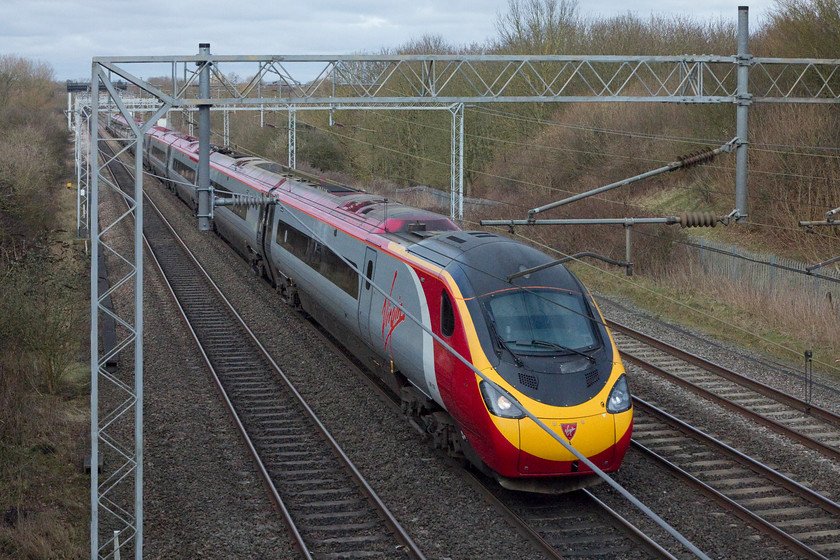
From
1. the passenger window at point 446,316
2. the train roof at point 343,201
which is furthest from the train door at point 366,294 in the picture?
the passenger window at point 446,316

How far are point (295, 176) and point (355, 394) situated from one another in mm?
9322

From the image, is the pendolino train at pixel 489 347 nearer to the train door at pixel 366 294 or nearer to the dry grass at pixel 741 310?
the train door at pixel 366 294

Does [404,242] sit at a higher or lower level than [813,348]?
higher

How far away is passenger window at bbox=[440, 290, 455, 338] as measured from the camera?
984cm

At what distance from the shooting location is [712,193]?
2922cm

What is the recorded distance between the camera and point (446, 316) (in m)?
9.98

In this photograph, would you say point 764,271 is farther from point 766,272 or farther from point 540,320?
point 540,320

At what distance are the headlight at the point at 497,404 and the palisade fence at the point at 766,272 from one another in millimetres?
10958

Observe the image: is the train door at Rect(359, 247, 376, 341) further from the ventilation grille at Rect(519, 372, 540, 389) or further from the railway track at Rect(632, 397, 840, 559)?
the railway track at Rect(632, 397, 840, 559)

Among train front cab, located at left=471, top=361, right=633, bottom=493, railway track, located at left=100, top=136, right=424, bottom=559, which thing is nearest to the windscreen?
train front cab, located at left=471, top=361, right=633, bottom=493

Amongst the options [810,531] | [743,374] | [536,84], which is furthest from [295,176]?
[536,84]

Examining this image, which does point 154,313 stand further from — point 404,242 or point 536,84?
point 536,84

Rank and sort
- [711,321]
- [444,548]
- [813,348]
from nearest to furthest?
[444,548] < [813,348] < [711,321]

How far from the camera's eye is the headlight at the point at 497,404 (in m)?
8.78
